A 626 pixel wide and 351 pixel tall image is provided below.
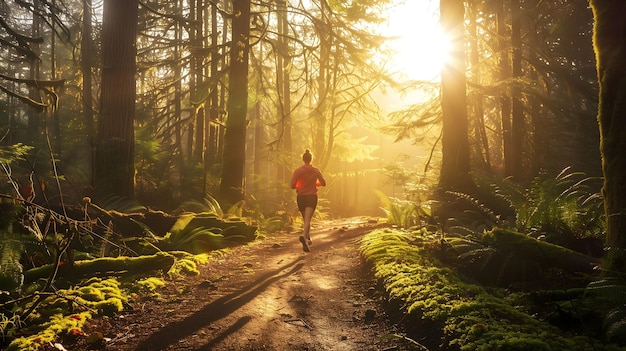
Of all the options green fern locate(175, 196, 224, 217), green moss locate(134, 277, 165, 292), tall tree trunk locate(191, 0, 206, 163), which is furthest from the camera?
tall tree trunk locate(191, 0, 206, 163)

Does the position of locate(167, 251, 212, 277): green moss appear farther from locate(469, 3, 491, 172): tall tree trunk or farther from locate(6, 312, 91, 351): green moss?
locate(469, 3, 491, 172): tall tree trunk

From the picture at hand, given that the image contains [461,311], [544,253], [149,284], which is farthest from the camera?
[149,284]

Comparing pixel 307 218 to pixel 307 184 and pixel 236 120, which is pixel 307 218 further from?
pixel 236 120

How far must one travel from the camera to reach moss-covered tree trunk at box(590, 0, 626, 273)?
12.9 feet

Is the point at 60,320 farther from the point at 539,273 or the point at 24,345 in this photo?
the point at 539,273

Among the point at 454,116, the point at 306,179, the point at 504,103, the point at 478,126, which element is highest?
the point at 504,103

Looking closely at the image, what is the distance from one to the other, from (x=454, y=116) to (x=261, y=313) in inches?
291

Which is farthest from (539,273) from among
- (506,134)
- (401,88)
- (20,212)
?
(506,134)

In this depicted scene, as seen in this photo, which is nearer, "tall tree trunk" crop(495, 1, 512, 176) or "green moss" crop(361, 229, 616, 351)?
"green moss" crop(361, 229, 616, 351)

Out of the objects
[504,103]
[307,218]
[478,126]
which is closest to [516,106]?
[478,126]

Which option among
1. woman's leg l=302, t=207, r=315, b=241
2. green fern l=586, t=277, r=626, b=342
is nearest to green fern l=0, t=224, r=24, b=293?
green fern l=586, t=277, r=626, b=342

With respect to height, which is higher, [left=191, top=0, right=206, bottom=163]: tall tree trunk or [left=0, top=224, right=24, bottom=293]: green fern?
[left=191, top=0, right=206, bottom=163]: tall tree trunk

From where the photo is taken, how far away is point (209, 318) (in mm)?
4383

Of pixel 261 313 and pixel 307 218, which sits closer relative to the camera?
pixel 261 313
